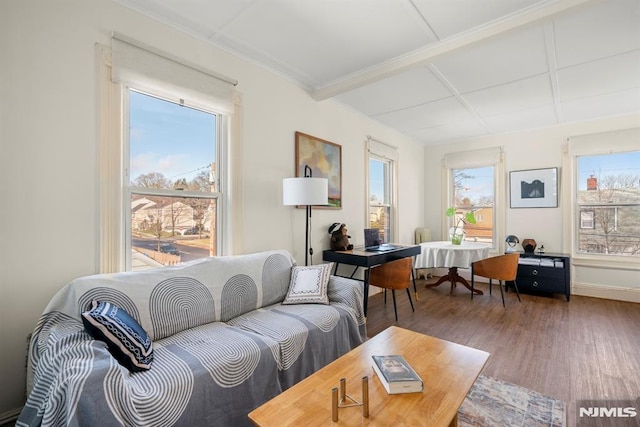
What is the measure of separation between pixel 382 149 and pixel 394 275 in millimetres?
2154

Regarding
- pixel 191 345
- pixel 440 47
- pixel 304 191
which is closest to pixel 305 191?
pixel 304 191

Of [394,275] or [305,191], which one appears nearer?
[305,191]

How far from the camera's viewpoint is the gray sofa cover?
1.17 meters

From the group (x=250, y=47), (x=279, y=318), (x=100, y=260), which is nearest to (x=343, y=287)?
(x=279, y=318)

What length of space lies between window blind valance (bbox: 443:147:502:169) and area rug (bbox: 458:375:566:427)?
13.5ft

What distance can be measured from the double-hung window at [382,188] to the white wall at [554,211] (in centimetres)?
165

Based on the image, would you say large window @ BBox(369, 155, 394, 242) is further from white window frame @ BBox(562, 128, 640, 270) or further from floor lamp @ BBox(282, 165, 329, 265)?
white window frame @ BBox(562, 128, 640, 270)

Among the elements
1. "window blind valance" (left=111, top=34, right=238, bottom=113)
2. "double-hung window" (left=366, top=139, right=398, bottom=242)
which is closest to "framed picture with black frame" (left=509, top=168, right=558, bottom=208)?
"double-hung window" (left=366, top=139, right=398, bottom=242)

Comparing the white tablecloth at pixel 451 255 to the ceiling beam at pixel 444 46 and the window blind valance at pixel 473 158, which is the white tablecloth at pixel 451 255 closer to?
the window blind valance at pixel 473 158

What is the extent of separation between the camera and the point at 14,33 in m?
1.67

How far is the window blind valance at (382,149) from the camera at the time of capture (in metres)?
4.45

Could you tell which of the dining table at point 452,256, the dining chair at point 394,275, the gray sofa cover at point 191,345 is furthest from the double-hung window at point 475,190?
the gray sofa cover at point 191,345

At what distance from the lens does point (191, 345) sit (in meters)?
1.69

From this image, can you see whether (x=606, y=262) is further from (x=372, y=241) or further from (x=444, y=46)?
(x=444, y=46)
